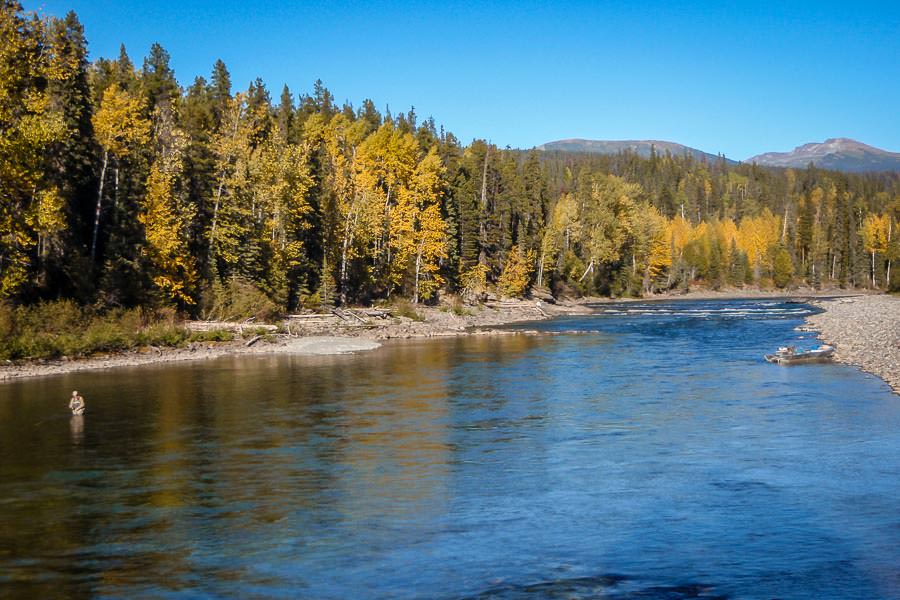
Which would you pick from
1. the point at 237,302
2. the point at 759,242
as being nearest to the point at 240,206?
the point at 237,302

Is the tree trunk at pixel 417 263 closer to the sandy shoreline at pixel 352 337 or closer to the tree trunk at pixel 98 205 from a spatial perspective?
the sandy shoreline at pixel 352 337

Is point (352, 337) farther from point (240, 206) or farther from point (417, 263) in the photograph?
point (417, 263)

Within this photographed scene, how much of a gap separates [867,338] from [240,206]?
133 feet

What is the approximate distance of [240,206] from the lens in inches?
2156

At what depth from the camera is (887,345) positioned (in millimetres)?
41062

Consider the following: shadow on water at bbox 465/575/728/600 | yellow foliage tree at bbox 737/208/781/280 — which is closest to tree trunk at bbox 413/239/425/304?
shadow on water at bbox 465/575/728/600

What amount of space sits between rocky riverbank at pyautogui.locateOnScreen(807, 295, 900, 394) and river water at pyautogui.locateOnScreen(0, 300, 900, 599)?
218 centimetres

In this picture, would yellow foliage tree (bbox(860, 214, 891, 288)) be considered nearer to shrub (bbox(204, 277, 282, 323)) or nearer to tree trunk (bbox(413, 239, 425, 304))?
tree trunk (bbox(413, 239, 425, 304))

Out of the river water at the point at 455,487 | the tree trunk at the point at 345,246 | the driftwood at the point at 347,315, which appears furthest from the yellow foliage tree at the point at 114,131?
the tree trunk at the point at 345,246

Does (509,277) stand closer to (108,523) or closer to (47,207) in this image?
(47,207)

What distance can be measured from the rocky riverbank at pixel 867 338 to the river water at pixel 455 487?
2.18m

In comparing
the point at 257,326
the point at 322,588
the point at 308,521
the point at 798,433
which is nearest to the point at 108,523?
the point at 308,521

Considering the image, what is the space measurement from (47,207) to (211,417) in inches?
685

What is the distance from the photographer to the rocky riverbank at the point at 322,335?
3906 cm
